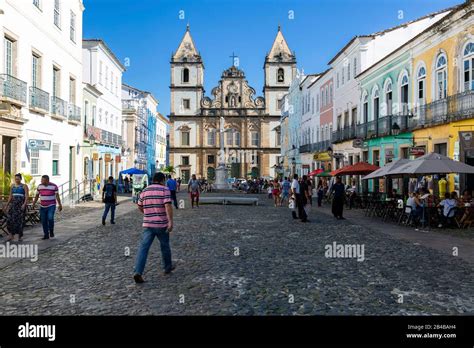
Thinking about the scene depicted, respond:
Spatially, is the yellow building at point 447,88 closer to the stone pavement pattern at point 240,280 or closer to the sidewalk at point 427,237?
the sidewalk at point 427,237

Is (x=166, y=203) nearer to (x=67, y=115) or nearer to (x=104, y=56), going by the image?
(x=67, y=115)

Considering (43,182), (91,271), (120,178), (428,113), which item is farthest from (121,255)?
(120,178)

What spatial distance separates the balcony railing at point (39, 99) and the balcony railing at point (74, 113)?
3.32m

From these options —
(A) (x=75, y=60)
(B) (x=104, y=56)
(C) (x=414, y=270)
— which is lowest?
(C) (x=414, y=270)

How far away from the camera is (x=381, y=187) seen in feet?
82.1

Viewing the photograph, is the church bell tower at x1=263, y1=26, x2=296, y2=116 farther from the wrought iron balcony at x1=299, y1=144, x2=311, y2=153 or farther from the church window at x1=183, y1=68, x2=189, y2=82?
the wrought iron balcony at x1=299, y1=144, x2=311, y2=153

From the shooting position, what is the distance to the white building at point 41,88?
16.2 meters

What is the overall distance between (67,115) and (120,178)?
1682 cm

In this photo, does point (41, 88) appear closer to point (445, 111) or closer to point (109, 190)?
point (109, 190)

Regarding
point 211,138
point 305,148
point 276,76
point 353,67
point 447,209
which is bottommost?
point 447,209

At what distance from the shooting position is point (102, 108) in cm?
3238

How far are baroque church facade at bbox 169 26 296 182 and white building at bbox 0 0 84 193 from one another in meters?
51.9

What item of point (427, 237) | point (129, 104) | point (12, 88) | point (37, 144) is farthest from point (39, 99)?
point (129, 104)

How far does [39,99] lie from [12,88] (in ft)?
A: 8.63
